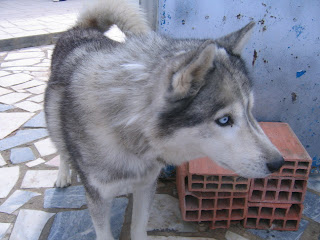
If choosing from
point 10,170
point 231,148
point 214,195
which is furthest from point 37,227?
point 231,148

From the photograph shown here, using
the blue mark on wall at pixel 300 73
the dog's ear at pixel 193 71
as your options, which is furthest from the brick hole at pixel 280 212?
the dog's ear at pixel 193 71

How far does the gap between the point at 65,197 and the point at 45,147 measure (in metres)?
1.07

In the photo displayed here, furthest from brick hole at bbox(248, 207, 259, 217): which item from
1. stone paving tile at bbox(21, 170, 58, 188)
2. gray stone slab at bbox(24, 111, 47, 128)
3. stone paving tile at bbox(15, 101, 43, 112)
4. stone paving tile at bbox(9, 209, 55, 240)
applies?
stone paving tile at bbox(15, 101, 43, 112)

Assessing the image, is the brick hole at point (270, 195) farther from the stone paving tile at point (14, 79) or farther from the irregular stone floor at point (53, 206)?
the stone paving tile at point (14, 79)

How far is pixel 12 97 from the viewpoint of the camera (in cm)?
523

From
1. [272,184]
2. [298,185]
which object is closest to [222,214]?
[272,184]

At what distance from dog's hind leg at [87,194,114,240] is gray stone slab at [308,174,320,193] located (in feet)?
7.44

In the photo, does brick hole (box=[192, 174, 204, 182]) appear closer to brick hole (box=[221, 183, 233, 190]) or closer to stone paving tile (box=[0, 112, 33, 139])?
brick hole (box=[221, 183, 233, 190])

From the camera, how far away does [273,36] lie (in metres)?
3.08

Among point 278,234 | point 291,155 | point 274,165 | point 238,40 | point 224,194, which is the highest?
point 238,40

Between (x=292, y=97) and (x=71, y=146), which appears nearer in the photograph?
(x=71, y=146)

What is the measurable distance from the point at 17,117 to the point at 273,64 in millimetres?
3652

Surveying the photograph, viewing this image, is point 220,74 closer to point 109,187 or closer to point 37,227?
point 109,187

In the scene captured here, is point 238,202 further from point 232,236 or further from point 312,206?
point 312,206
